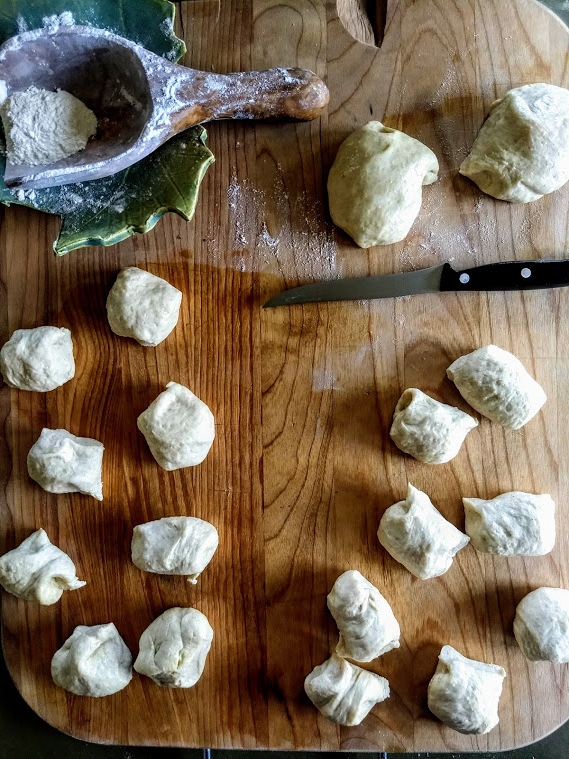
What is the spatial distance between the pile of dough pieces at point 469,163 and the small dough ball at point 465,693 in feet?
2.53

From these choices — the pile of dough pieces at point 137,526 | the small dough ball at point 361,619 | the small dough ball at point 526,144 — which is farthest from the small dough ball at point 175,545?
the small dough ball at point 526,144

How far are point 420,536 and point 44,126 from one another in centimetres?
97

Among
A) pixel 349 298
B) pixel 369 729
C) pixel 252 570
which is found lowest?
pixel 369 729

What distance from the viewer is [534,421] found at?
44.9 inches

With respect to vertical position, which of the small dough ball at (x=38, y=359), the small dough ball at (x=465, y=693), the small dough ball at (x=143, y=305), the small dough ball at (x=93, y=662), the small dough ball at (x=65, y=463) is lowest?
the small dough ball at (x=465, y=693)

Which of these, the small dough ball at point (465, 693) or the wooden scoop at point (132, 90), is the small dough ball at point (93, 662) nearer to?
the small dough ball at point (465, 693)

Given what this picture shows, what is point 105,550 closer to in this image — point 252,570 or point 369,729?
point 252,570

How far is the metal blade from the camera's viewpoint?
3.67 feet

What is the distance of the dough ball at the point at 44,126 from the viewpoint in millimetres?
1084

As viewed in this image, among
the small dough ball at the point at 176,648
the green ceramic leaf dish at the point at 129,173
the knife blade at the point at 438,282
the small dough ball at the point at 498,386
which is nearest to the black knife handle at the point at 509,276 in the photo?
the knife blade at the point at 438,282

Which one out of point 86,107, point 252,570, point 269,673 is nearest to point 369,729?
point 269,673

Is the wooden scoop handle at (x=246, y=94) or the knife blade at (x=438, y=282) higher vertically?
the wooden scoop handle at (x=246, y=94)

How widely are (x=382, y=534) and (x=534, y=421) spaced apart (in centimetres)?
35

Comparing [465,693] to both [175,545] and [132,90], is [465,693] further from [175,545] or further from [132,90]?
[132,90]
